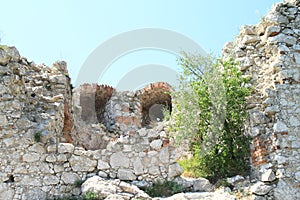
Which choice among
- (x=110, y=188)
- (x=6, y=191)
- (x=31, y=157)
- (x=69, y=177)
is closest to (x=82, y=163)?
(x=69, y=177)

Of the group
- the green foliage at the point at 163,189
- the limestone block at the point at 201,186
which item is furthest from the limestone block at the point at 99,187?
the limestone block at the point at 201,186

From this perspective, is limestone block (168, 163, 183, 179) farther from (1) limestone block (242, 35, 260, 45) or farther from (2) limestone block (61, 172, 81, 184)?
(1) limestone block (242, 35, 260, 45)


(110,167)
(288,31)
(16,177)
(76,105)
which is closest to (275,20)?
(288,31)

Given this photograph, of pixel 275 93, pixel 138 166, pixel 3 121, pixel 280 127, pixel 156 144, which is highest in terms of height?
pixel 275 93

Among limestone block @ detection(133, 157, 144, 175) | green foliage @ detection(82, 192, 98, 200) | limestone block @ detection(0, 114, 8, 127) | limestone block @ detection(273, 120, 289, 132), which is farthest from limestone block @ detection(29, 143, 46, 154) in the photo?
limestone block @ detection(273, 120, 289, 132)

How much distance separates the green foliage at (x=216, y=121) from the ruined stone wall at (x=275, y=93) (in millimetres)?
250

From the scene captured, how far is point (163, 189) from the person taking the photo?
6066 mm

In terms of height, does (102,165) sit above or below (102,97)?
below

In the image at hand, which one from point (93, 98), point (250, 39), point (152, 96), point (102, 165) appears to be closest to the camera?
point (102, 165)

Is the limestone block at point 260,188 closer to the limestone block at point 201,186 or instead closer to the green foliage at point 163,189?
the limestone block at point 201,186

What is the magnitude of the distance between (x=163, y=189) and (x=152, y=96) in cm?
791

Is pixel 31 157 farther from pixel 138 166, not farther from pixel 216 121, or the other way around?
pixel 216 121

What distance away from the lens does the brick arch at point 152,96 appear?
1330cm

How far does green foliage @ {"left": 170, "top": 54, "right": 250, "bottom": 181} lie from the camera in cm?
702
